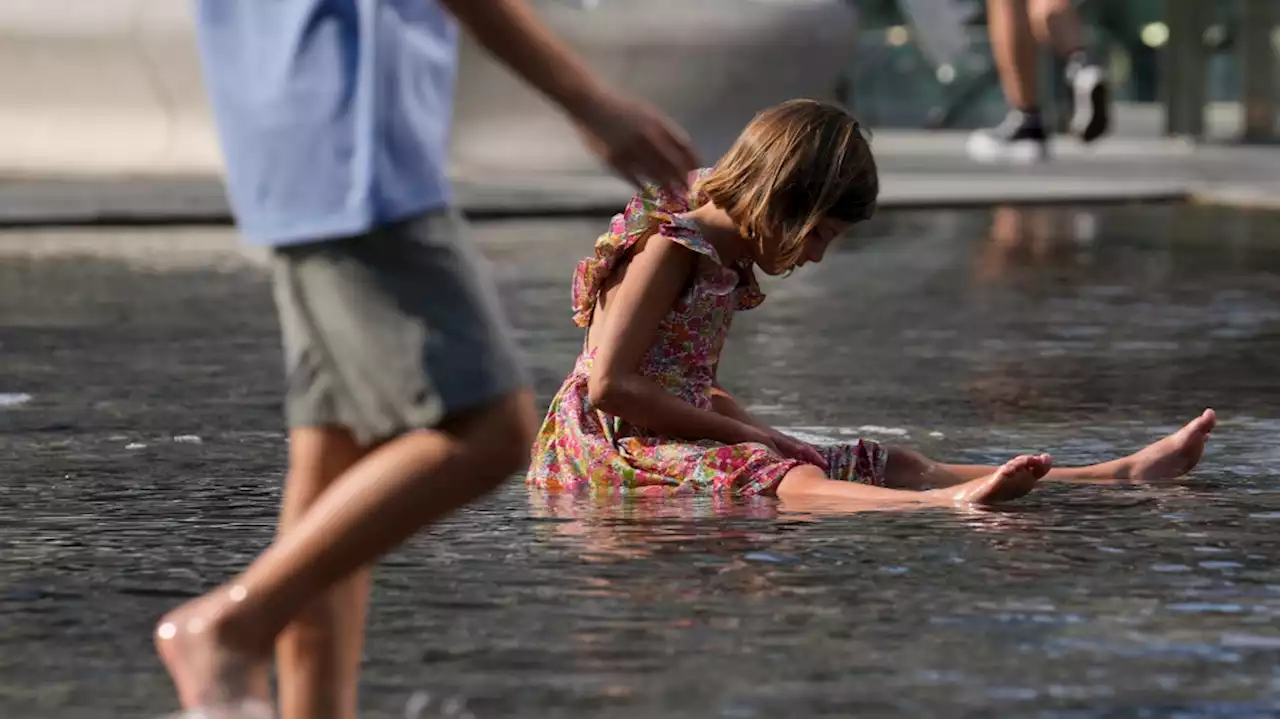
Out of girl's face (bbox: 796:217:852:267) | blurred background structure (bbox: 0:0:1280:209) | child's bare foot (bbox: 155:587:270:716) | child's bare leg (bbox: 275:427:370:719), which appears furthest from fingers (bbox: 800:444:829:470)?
blurred background structure (bbox: 0:0:1280:209)

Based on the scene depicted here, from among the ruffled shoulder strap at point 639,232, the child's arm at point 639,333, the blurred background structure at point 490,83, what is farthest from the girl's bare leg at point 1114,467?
the blurred background structure at point 490,83

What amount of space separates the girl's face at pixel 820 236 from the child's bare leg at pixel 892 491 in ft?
1.67

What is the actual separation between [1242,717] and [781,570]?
130 cm

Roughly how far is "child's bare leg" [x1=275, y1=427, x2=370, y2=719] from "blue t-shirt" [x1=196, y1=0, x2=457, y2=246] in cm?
30

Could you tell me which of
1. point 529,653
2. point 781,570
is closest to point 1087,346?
point 781,570

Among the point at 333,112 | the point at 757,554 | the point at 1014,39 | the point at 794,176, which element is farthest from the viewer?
the point at 1014,39

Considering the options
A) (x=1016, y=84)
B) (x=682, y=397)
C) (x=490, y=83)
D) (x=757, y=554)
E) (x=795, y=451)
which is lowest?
(x=757, y=554)

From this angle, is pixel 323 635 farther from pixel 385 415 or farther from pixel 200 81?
pixel 200 81

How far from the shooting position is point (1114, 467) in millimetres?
6309

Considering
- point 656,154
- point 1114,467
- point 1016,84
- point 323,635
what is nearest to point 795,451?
point 1114,467

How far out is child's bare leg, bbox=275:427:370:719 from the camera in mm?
3639

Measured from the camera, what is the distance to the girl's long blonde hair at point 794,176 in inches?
219

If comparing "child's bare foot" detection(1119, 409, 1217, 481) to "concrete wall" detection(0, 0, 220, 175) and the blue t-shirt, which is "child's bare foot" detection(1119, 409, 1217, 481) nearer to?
the blue t-shirt

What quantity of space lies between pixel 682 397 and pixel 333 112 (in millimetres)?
2615
